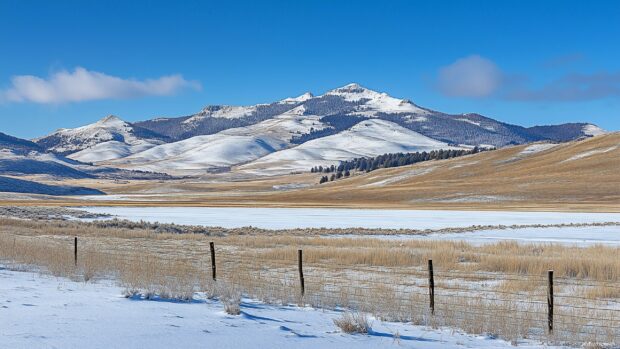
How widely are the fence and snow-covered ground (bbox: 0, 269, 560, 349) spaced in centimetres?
101

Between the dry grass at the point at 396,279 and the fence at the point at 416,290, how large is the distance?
3 cm

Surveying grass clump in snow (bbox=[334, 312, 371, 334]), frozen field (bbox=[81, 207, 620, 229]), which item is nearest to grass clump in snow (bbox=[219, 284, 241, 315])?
grass clump in snow (bbox=[334, 312, 371, 334])

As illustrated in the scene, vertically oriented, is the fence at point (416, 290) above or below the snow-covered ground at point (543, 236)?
below

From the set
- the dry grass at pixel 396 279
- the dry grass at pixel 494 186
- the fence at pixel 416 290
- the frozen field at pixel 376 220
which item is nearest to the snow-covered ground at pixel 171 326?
the dry grass at pixel 396 279

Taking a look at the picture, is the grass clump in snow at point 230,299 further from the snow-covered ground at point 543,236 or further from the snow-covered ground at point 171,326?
the snow-covered ground at point 543,236

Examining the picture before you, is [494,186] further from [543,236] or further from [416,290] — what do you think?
[416,290]

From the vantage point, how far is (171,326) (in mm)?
10297

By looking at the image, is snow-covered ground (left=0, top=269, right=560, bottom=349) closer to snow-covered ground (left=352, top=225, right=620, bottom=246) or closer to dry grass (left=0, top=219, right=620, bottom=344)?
dry grass (left=0, top=219, right=620, bottom=344)

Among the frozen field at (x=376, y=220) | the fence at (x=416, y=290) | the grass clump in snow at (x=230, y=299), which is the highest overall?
the frozen field at (x=376, y=220)

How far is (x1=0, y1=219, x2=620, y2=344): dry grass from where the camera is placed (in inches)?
527

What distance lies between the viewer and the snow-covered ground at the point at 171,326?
9.16 m

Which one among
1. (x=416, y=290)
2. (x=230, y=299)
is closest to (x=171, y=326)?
(x=230, y=299)

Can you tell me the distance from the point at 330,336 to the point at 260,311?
8.06 feet

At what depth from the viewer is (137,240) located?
110 feet
